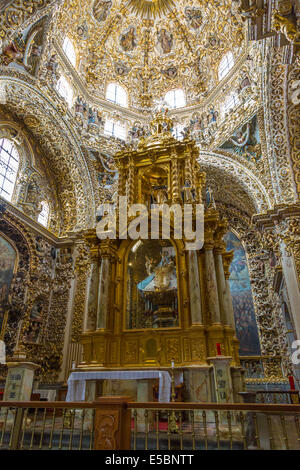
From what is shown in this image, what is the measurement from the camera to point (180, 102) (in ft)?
62.5

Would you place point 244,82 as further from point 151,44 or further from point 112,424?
point 112,424

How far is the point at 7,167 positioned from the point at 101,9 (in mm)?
11446

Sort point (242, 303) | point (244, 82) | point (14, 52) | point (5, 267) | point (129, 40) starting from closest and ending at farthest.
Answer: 1. point (14, 52)
2. point (5, 267)
3. point (244, 82)
4. point (242, 303)
5. point (129, 40)

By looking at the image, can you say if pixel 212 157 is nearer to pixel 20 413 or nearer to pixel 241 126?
pixel 241 126

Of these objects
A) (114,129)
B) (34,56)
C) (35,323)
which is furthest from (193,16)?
(35,323)

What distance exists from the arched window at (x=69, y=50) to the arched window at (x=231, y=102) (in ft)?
28.3

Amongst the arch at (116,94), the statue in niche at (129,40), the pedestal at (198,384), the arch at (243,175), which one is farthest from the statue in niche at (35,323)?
the statue in niche at (129,40)

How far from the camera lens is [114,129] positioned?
710 inches

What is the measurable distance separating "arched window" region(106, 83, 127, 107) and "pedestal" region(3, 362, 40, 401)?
16.3 meters

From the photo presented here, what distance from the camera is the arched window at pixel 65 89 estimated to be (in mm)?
15375

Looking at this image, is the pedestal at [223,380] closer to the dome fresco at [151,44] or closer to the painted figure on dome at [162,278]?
the painted figure on dome at [162,278]

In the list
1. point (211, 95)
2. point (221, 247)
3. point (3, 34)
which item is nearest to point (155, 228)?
point (221, 247)

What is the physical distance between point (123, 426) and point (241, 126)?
1382 centimetres

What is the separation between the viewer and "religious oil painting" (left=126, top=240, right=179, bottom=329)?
9.27 metres
